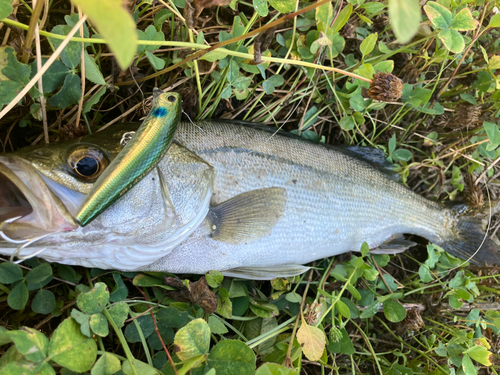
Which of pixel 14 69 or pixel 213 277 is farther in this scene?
pixel 213 277

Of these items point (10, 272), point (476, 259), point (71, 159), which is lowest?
point (476, 259)

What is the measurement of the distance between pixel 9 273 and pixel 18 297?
116 mm

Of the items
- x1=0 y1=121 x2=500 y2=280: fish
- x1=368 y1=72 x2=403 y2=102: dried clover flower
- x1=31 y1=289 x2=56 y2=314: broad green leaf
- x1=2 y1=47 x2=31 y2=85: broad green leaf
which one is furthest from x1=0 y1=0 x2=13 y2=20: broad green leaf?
x1=368 y1=72 x2=403 y2=102: dried clover flower

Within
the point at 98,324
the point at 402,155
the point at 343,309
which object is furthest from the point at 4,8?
the point at 402,155

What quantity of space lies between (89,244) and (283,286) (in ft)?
3.65

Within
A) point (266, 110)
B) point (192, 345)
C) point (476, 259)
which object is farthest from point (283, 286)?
point (476, 259)

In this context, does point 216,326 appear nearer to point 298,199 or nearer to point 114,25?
point 298,199

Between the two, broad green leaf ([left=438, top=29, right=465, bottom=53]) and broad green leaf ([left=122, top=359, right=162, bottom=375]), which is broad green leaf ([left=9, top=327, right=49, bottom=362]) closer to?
broad green leaf ([left=122, top=359, right=162, bottom=375])

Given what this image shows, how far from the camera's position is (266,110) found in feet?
6.64

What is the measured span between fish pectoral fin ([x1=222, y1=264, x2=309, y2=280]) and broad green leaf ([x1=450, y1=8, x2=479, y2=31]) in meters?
1.64

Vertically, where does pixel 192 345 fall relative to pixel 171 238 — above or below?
below

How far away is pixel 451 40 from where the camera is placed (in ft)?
5.91

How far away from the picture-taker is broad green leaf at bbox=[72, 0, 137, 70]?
436 millimetres

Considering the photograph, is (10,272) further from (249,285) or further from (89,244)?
(249,285)
